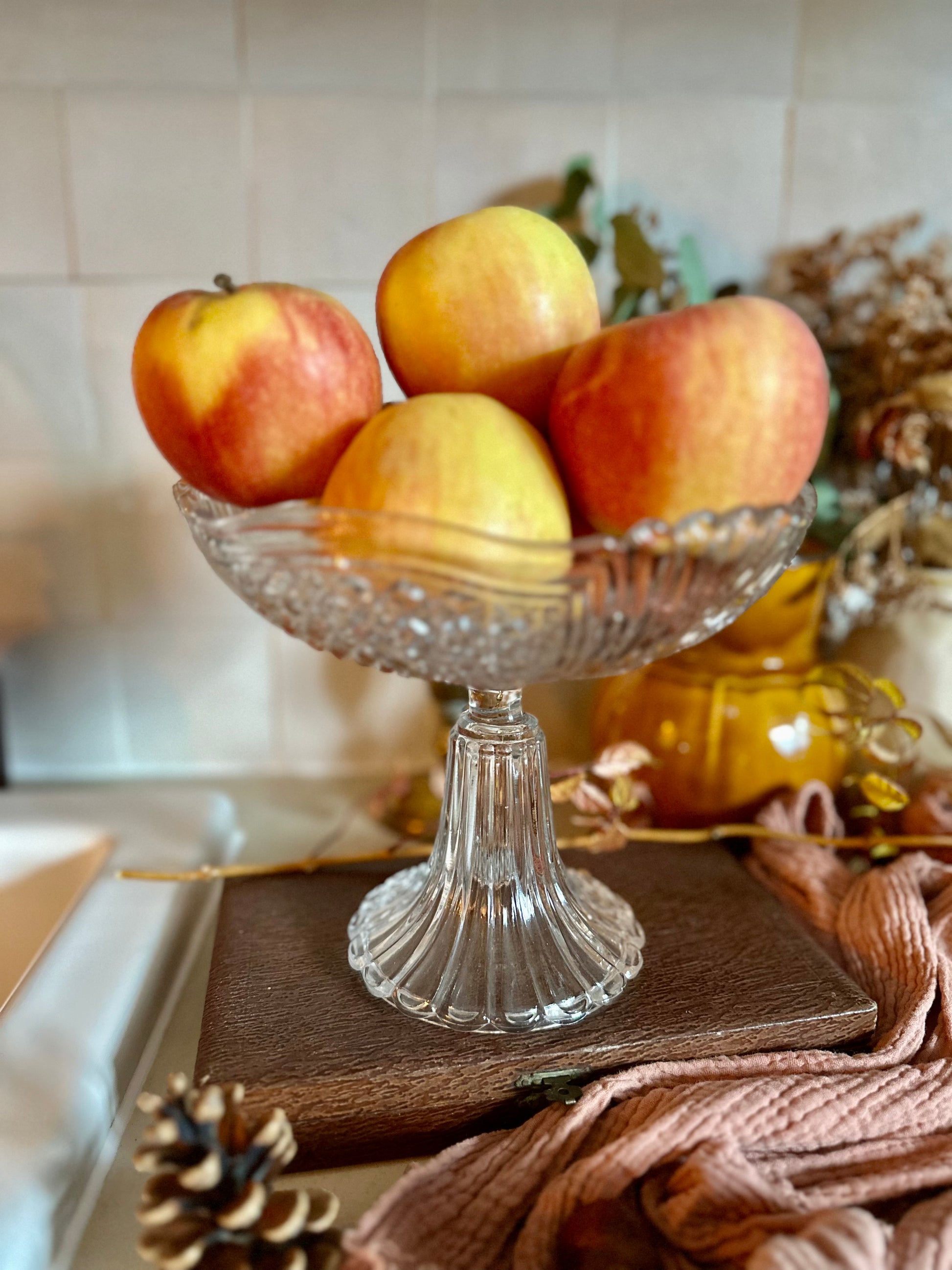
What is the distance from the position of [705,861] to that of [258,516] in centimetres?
40

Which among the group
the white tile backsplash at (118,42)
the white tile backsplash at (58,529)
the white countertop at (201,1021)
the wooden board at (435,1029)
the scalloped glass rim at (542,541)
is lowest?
the white countertop at (201,1021)

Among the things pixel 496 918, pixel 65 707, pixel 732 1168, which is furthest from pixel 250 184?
pixel 732 1168

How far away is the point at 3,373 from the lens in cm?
74

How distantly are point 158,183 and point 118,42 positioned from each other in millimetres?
93

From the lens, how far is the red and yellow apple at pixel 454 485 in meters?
0.35

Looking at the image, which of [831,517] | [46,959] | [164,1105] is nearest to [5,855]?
[46,959]

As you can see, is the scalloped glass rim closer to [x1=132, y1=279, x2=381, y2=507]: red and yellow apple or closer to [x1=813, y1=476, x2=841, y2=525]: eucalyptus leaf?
[x1=132, y1=279, x2=381, y2=507]: red and yellow apple

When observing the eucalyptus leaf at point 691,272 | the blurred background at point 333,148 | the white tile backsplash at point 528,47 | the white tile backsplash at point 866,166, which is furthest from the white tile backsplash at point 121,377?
the white tile backsplash at point 866,166

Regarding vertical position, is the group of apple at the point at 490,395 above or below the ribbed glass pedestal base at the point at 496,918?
above

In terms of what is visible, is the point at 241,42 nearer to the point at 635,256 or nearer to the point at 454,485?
the point at 635,256

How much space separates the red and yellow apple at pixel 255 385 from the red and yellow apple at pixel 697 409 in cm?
10

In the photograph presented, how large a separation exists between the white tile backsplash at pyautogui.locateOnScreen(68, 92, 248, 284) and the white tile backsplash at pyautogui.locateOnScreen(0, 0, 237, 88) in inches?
0.5

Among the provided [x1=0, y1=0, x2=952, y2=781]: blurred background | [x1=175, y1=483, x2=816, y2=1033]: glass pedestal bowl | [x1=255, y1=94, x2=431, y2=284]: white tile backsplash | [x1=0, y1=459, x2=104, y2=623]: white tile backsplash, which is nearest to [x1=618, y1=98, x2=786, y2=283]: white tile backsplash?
[x1=0, y1=0, x2=952, y2=781]: blurred background

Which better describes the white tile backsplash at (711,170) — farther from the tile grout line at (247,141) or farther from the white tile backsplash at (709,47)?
the tile grout line at (247,141)
